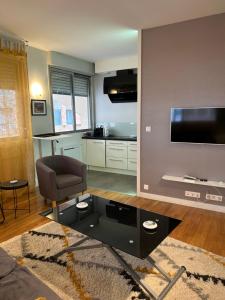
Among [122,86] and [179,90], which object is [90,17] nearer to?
[179,90]

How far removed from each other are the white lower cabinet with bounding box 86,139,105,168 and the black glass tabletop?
9.53 ft

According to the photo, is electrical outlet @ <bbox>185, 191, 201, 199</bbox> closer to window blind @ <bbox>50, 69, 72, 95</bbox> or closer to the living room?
the living room

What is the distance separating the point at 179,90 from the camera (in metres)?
3.33

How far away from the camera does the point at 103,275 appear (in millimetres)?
2012

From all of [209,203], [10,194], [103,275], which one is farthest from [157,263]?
[10,194]

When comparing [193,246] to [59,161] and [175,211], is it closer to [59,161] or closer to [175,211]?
[175,211]

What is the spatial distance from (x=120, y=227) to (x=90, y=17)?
2676 millimetres

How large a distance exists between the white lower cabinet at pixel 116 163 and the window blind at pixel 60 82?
1904mm

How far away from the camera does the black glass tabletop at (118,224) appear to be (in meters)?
1.78

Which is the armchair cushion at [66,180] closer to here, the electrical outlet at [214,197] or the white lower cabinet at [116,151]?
the white lower cabinet at [116,151]

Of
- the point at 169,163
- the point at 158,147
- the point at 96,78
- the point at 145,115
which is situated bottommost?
the point at 169,163

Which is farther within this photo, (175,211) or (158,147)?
(158,147)

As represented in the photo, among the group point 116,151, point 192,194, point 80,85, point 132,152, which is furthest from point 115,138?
point 192,194

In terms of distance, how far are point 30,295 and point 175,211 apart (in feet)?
8.31
